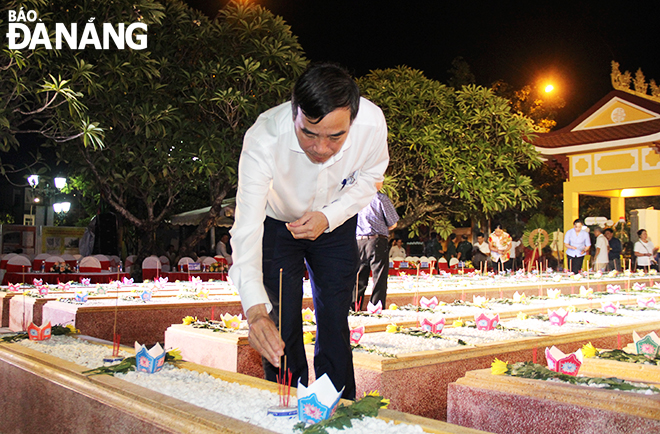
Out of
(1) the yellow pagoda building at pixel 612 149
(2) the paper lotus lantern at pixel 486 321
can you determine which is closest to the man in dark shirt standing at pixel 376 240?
(2) the paper lotus lantern at pixel 486 321

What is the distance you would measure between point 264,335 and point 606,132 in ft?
52.4

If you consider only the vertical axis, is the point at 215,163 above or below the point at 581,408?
above

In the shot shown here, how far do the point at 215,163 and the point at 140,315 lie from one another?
14.3 feet

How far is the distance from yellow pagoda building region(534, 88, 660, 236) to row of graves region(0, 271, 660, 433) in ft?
38.9

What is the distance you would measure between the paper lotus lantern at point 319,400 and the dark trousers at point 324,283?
49cm

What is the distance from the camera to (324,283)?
2264 millimetres

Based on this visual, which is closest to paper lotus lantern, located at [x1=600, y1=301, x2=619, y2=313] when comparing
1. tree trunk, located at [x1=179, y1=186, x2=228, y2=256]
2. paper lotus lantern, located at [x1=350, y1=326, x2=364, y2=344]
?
paper lotus lantern, located at [x1=350, y1=326, x2=364, y2=344]

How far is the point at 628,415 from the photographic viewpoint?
6.17 feet

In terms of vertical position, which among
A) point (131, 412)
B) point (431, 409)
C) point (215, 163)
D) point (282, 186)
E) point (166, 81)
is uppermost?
point (166, 81)

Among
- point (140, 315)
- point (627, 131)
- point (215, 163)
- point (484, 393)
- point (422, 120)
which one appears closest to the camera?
point (484, 393)

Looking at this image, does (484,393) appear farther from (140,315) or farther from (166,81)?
(166,81)

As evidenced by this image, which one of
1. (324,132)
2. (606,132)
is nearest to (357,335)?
(324,132)

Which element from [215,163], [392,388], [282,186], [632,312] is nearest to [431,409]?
[392,388]

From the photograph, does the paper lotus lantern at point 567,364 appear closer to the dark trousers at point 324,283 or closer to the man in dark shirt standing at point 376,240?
the dark trousers at point 324,283
